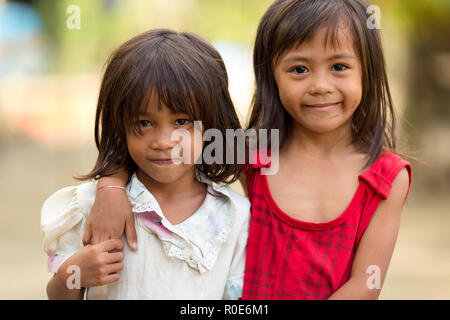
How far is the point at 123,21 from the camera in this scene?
Result: 923 centimetres

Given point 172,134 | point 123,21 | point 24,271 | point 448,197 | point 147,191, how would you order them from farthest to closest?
point 123,21
point 448,197
point 24,271
point 147,191
point 172,134

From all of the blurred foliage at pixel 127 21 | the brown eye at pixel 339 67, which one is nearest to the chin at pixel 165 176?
the brown eye at pixel 339 67

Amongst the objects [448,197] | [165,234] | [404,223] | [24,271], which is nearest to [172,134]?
[165,234]

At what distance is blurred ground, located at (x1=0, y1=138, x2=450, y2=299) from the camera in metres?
4.42

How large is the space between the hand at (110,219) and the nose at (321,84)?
662 millimetres

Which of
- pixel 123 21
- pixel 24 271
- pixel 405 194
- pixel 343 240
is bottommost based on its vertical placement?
pixel 24 271

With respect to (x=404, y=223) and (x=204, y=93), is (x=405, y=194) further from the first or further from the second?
(x=404, y=223)

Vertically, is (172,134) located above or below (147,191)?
above

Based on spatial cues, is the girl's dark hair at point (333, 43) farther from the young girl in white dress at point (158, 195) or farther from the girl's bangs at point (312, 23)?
the young girl in white dress at point (158, 195)

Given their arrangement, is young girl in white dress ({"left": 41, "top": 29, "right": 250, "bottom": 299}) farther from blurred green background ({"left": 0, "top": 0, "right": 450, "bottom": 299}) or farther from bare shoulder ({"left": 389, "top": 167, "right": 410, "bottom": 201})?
blurred green background ({"left": 0, "top": 0, "right": 450, "bottom": 299})

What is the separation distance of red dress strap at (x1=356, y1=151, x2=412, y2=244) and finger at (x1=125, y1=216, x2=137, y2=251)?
2.27 feet

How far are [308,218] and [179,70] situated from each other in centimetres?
Answer: 62

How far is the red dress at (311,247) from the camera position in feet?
6.23

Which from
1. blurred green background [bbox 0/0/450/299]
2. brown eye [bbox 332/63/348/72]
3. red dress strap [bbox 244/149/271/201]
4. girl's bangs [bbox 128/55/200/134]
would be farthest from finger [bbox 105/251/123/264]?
blurred green background [bbox 0/0/450/299]
